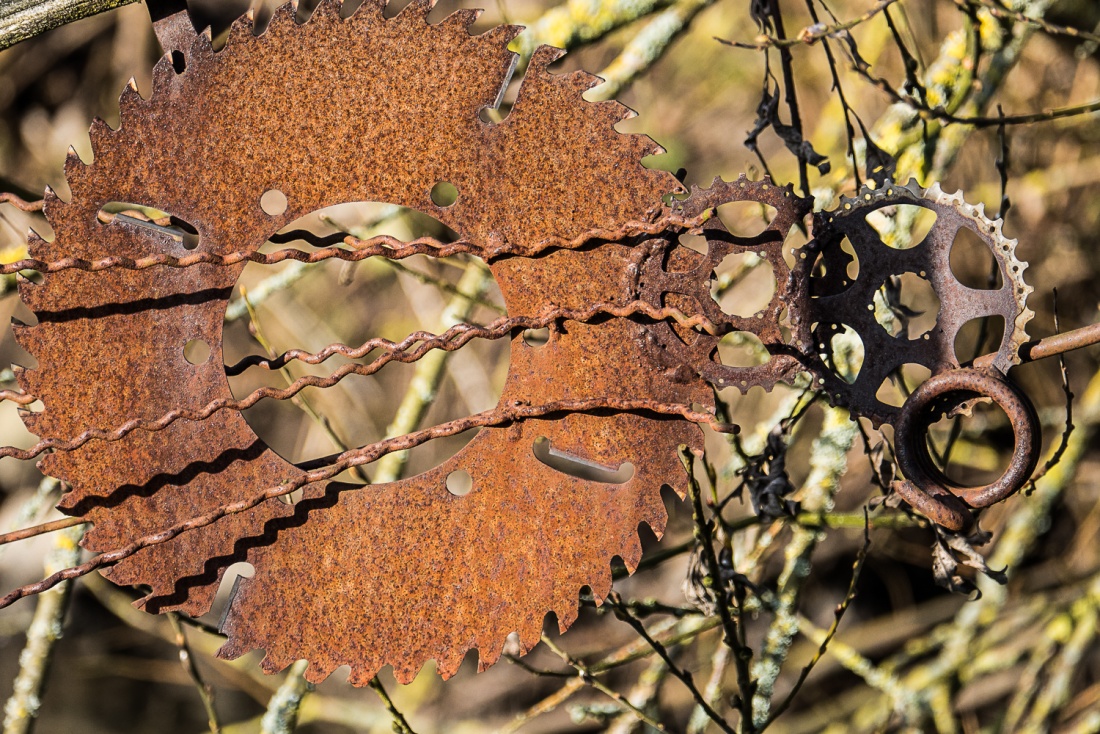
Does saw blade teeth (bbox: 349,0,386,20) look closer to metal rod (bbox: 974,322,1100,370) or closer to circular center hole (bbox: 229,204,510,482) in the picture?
metal rod (bbox: 974,322,1100,370)

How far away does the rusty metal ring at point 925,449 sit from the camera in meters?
0.84

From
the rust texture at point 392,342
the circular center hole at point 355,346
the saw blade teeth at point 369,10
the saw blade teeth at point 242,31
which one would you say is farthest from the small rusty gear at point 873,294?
the circular center hole at point 355,346

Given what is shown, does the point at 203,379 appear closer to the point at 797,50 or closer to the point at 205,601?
the point at 205,601

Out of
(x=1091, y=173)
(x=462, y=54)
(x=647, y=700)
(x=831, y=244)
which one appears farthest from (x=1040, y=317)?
(x=462, y=54)

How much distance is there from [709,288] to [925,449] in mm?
257

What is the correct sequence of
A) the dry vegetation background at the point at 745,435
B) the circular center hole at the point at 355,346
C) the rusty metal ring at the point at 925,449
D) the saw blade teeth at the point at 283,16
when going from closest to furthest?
the rusty metal ring at the point at 925,449, the saw blade teeth at the point at 283,16, the dry vegetation background at the point at 745,435, the circular center hole at the point at 355,346

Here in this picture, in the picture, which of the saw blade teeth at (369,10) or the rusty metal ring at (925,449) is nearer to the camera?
the rusty metal ring at (925,449)

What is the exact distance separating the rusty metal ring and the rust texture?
0.7 inches

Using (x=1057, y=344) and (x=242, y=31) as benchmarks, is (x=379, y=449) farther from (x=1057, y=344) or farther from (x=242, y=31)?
(x=1057, y=344)

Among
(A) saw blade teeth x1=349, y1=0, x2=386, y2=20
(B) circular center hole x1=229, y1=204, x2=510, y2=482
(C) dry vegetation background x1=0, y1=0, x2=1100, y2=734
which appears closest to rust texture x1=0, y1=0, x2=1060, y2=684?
(A) saw blade teeth x1=349, y1=0, x2=386, y2=20

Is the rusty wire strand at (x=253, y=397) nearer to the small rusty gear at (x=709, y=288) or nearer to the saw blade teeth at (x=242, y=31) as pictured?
the small rusty gear at (x=709, y=288)

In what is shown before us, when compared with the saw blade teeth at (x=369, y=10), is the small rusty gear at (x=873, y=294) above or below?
below

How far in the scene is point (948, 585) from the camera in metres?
1.11

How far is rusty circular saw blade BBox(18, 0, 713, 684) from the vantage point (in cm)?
94
